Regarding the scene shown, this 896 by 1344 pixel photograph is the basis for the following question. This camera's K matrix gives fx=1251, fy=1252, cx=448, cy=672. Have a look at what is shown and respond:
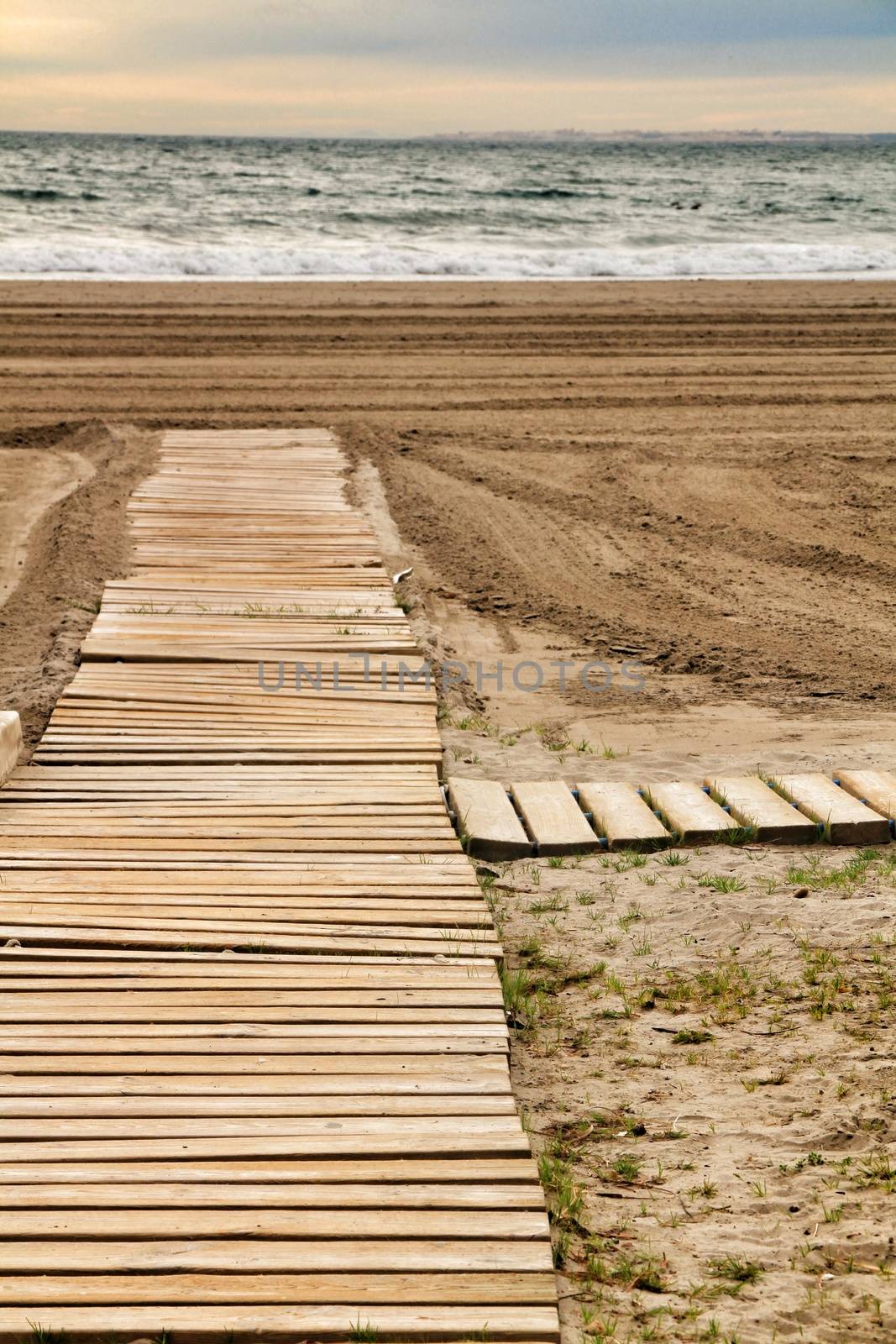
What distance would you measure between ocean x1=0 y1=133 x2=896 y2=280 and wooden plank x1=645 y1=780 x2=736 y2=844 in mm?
16438

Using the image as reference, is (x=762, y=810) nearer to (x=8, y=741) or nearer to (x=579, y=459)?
(x=8, y=741)

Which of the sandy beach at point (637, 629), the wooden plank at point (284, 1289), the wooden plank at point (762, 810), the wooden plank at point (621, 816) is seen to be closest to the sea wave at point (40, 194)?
the sandy beach at point (637, 629)

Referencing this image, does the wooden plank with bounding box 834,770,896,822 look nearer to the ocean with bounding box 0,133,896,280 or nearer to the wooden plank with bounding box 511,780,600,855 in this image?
the wooden plank with bounding box 511,780,600,855

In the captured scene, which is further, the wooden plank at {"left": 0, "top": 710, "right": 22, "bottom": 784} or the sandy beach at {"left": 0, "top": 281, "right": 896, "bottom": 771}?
the sandy beach at {"left": 0, "top": 281, "right": 896, "bottom": 771}

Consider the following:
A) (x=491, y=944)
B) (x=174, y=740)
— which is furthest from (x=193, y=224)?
(x=491, y=944)

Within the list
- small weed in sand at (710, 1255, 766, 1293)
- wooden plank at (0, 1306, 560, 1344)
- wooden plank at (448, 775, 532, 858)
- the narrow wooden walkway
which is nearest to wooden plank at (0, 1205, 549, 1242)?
the narrow wooden walkway

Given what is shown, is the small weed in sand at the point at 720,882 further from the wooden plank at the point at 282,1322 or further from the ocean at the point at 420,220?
the ocean at the point at 420,220

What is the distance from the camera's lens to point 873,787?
15.0 feet

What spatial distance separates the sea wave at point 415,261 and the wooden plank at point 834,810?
16152 mm

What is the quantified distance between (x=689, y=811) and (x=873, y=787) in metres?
0.72

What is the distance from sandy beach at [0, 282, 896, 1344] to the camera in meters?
2.60

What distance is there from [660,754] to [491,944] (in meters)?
1.84

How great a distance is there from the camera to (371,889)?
145 inches

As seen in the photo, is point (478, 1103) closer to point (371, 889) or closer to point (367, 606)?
point (371, 889)
